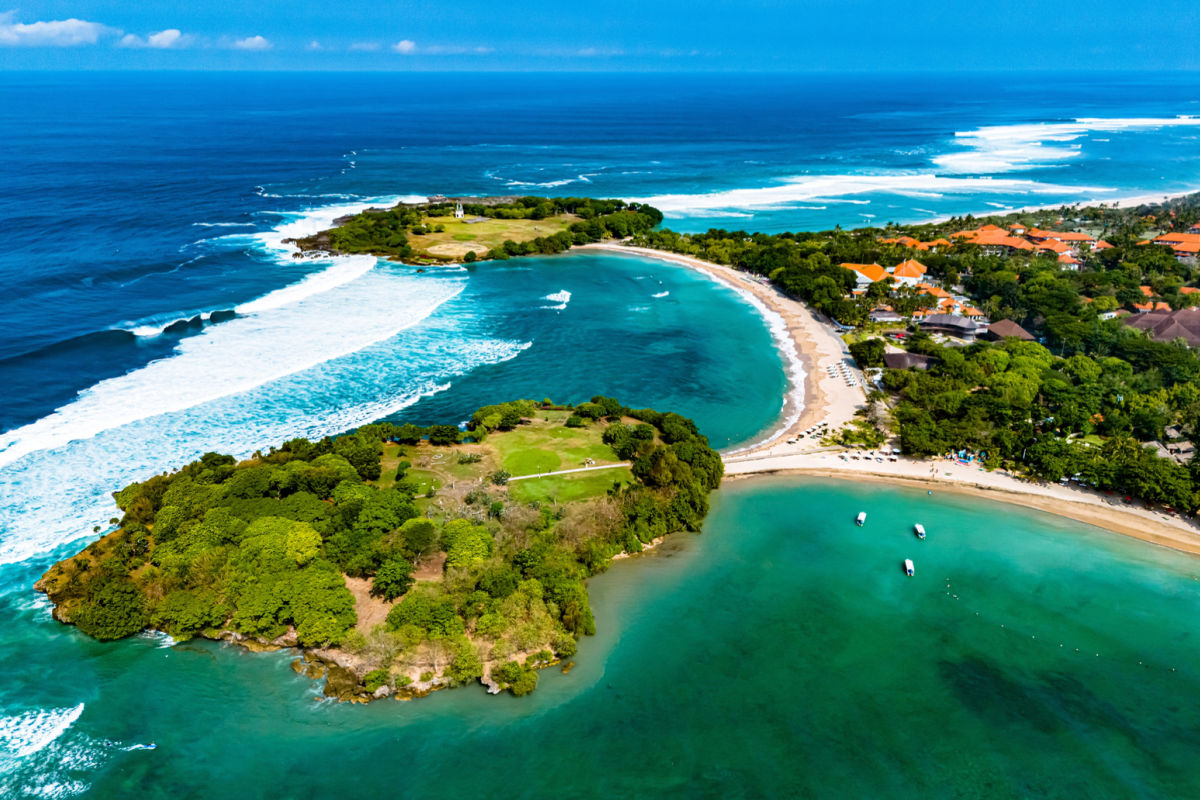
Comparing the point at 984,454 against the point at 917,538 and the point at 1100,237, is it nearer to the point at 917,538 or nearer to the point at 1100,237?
the point at 917,538

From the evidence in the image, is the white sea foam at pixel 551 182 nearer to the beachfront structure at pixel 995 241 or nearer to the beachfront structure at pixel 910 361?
the beachfront structure at pixel 995 241

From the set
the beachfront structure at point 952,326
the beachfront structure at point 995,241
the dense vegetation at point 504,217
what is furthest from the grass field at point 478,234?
the beachfront structure at point 995,241

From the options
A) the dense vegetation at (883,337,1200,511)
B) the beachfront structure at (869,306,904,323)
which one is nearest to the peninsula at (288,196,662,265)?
the beachfront structure at (869,306,904,323)

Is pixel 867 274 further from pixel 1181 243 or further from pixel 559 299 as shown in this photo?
pixel 1181 243

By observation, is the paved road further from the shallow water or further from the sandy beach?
the shallow water

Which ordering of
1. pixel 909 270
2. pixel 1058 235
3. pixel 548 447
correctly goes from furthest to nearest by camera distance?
1. pixel 1058 235
2. pixel 909 270
3. pixel 548 447

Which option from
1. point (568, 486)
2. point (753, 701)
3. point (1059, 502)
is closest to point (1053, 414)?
point (1059, 502)

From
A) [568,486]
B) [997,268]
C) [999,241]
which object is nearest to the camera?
[568,486]
